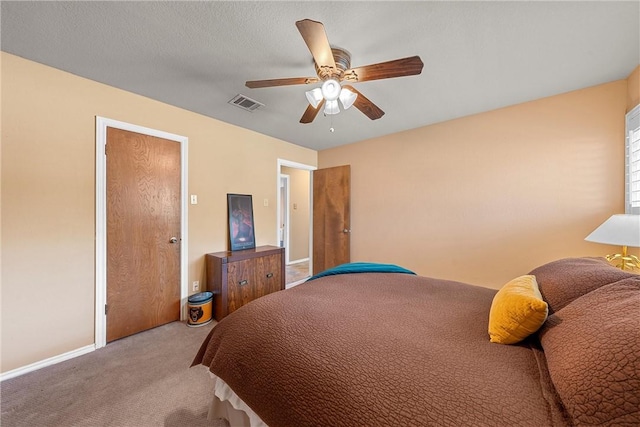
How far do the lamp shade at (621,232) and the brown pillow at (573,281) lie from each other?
0.59m

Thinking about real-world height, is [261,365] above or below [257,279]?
above

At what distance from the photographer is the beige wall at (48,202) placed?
1738 millimetres

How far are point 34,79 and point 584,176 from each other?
488cm

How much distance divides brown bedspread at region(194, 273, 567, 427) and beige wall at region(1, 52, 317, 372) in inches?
65.8

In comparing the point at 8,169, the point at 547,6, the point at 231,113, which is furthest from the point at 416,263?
the point at 8,169

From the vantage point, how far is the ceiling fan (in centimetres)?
128

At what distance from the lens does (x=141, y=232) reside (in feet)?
7.77

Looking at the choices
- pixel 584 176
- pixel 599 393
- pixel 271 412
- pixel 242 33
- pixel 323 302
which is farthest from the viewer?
pixel 584 176

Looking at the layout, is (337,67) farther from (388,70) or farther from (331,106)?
(388,70)

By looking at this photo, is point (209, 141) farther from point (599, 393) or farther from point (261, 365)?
point (599, 393)

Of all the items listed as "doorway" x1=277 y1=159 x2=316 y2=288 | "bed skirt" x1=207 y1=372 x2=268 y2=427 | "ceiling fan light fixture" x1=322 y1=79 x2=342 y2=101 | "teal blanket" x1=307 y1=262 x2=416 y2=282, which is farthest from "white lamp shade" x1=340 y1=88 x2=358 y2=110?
"doorway" x1=277 y1=159 x2=316 y2=288

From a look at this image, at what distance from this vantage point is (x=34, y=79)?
182 cm

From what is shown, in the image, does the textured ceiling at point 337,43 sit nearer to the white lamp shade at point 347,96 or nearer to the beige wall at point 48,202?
the beige wall at point 48,202

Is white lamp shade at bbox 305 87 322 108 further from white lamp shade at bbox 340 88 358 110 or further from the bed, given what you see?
the bed
